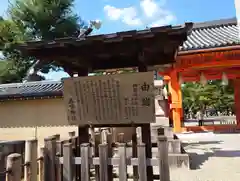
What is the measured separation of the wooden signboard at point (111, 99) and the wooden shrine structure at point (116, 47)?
6.0 inches

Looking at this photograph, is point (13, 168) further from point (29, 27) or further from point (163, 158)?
point (29, 27)

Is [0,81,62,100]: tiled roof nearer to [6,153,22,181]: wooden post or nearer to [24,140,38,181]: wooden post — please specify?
[24,140,38,181]: wooden post

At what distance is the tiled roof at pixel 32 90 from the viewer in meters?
10.5

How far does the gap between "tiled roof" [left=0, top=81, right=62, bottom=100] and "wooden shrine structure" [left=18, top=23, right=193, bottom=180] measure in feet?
20.5

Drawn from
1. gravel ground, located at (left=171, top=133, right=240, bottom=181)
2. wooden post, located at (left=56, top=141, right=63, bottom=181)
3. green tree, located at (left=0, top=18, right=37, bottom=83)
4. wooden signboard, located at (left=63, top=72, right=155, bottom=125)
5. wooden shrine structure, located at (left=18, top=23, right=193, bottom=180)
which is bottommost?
gravel ground, located at (left=171, top=133, right=240, bottom=181)

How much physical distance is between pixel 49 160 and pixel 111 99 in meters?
1.40

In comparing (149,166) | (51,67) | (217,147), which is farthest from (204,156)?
(51,67)

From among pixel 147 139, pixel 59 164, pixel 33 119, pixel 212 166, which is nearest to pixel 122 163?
pixel 147 139

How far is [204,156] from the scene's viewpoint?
7273 mm

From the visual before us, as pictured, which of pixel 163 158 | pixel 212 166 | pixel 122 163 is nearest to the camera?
pixel 163 158

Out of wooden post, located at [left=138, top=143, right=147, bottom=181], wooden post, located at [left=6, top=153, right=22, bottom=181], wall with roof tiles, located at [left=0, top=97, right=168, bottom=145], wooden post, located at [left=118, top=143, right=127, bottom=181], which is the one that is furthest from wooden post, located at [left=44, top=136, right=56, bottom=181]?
wall with roof tiles, located at [left=0, top=97, right=168, bottom=145]

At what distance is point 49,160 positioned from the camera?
412 cm

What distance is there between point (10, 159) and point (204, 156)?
5.54 m

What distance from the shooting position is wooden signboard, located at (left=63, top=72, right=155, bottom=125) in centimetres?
391
